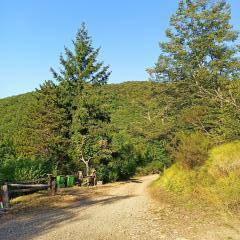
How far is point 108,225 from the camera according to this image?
11.8m

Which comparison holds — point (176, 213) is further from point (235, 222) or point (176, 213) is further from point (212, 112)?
point (212, 112)

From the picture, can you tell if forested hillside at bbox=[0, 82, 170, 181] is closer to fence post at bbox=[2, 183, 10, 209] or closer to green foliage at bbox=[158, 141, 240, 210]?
fence post at bbox=[2, 183, 10, 209]

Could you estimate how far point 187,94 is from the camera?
3850cm

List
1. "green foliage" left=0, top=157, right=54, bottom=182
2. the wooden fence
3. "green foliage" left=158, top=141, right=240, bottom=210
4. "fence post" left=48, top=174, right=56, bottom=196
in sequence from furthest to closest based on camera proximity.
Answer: "green foliage" left=0, top=157, right=54, bottom=182 → "fence post" left=48, top=174, right=56, bottom=196 → the wooden fence → "green foliage" left=158, top=141, right=240, bottom=210

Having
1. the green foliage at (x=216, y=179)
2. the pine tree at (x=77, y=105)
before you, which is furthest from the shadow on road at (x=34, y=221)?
the pine tree at (x=77, y=105)

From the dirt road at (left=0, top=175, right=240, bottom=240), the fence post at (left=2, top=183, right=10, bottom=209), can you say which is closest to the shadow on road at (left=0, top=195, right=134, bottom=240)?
the dirt road at (left=0, top=175, right=240, bottom=240)

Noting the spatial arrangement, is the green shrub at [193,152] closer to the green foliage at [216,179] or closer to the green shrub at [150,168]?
the green foliage at [216,179]

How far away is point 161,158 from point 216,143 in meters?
33.0

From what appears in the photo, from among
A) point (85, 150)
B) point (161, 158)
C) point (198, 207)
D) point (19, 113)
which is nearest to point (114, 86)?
point (19, 113)

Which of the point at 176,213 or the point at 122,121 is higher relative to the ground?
the point at 122,121

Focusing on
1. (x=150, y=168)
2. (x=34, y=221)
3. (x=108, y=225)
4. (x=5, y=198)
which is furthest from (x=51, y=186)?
(x=150, y=168)

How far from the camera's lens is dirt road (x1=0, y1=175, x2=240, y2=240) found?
34.1 feet

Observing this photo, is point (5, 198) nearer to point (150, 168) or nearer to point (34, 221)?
point (34, 221)

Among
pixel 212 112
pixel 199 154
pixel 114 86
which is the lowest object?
pixel 199 154
